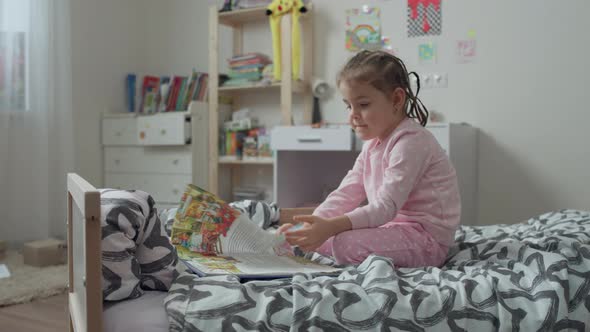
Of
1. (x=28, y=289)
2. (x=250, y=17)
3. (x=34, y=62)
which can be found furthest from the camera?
(x=250, y=17)

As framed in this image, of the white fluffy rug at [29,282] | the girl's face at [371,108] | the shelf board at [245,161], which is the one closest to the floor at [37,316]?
the white fluffy rug at [29,282]

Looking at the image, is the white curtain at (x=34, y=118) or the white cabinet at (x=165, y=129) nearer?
the white curtain at (x=34, y=118)

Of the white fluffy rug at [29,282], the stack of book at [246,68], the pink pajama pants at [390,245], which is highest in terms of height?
the stack of book at [246,68]

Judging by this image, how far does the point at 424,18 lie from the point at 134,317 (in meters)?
2.33

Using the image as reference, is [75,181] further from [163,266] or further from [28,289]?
[28,289]

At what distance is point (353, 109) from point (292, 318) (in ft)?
1.96

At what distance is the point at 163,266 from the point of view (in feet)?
3.23

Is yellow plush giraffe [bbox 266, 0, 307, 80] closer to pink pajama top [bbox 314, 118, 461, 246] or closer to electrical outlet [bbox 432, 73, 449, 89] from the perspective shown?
electrical outlet [bbox 432, 73, 449, 89]

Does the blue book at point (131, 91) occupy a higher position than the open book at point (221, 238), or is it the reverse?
the blue book at point (131, 91)

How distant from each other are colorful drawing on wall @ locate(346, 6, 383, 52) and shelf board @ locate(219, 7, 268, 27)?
476 mm

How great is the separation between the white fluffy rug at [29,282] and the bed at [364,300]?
3.34ft

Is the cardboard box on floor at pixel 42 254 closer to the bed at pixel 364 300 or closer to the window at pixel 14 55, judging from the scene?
the window at pixel 14 55

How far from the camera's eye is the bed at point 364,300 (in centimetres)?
85

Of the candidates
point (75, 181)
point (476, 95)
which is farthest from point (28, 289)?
point (476, 95)
